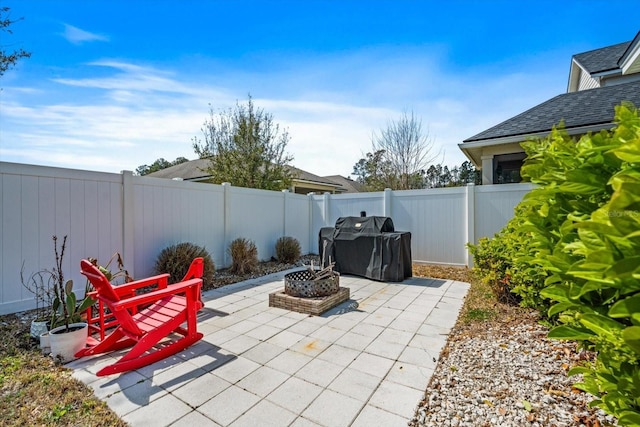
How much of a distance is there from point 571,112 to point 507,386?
786cm

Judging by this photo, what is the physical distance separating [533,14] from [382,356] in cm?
740

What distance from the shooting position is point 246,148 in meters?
12.3

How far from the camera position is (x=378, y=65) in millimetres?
7879

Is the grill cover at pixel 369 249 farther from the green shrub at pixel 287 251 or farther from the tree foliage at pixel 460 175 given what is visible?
the tree foliage at pixel 460 175

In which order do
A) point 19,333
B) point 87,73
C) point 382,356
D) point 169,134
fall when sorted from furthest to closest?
point 169,134, point 87,73, point 19,333, point 382,356

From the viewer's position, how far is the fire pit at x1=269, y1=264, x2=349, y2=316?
170 inches

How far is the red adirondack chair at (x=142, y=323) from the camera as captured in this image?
2.79 m

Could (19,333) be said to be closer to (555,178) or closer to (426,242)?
(555,178)

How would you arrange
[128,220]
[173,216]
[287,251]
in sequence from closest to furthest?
[128,220], [173,216], [287,251]

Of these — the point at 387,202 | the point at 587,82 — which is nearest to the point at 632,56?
the point at 387,202

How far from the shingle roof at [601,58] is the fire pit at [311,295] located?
10.6 m

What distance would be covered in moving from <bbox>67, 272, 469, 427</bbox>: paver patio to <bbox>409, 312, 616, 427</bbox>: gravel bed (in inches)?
6.6

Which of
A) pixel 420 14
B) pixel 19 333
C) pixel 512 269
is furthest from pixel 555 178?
pixel 420 14

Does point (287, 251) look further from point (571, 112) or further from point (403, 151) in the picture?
point (403, 151)
